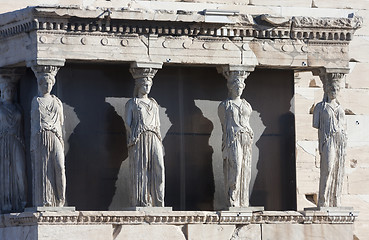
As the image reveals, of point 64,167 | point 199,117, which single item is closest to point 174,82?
point 199,117

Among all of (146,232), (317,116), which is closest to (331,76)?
(317,116)

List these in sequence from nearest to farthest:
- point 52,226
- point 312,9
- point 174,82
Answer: point 52,226, point 174,82, point 312,9

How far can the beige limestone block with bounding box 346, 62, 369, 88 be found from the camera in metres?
20.9

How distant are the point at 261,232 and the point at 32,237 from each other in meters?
2.62

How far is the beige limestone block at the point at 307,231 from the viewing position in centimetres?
1909

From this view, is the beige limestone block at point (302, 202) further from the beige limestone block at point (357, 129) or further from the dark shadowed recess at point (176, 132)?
the beige limestone block at point (357, 129)

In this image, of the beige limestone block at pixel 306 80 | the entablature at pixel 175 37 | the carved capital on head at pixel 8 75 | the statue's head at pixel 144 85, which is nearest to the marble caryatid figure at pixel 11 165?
→ the carved capital on head at pixel 8 75

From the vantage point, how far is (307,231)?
1925 cm

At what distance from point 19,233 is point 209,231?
2098 mm

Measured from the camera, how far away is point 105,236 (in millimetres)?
18359

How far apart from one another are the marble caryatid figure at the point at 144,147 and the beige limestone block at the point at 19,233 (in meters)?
1.18

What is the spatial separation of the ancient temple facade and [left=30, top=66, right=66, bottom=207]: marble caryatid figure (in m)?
0.13

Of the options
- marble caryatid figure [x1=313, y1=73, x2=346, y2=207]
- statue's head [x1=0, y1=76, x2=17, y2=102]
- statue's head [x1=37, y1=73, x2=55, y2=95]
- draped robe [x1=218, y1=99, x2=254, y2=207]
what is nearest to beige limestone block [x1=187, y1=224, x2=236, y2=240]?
draped robe [x1=218, y1=99, x2=254, y2=207]

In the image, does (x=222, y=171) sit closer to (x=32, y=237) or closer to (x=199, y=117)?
(x=199, y=117)
